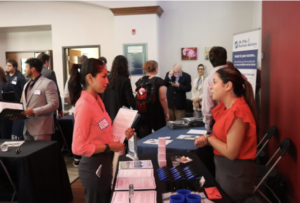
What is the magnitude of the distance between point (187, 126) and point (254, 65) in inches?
68.3

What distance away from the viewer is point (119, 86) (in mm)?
3408

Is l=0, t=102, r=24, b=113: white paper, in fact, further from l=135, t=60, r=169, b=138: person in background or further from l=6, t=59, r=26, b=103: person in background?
l=6, t=59, r=26, b=103: person in background

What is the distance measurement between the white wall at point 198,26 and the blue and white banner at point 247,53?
1657 millimetres

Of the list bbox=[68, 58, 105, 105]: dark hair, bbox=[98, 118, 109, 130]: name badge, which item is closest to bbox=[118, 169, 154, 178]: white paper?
bbox=[98, 118, 109, 130]: name badge

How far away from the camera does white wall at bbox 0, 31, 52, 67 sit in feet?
26.7

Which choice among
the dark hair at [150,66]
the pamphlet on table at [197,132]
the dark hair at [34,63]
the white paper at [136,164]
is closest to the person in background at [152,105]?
the dark hair at [150,66]

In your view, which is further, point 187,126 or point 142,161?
point 187,126

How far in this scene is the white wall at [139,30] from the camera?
21.3 ft

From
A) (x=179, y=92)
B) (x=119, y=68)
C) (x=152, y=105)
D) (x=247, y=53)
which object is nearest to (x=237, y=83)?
(x=119, y=68)

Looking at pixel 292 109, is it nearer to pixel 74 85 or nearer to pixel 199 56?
pixel 74 85

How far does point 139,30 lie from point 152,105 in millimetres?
3283

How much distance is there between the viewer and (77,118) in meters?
1.62

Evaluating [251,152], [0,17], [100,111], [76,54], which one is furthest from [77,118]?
[0,17]

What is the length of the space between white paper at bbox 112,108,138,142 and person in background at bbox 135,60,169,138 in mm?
1831
